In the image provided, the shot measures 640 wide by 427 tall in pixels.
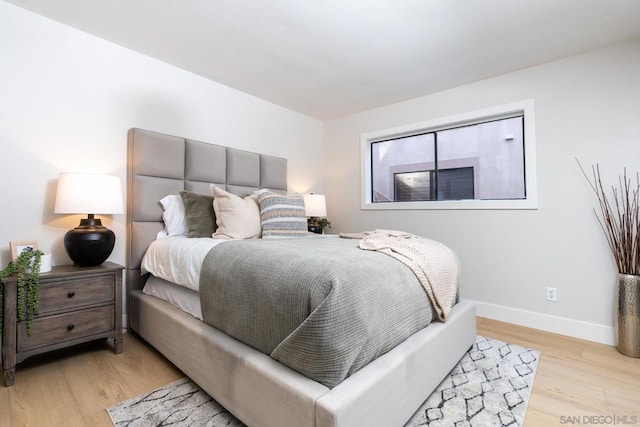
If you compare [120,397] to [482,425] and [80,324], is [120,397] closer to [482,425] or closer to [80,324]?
[80,324]

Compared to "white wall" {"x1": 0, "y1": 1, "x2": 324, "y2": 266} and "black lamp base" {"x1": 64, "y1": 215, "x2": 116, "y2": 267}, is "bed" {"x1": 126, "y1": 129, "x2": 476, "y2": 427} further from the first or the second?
"black lamp base" {"x1": 64, "y1": 215, "x2": 116, "y2": 267}

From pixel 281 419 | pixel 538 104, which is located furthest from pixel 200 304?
pixel 538 104

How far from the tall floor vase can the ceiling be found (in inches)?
70.5

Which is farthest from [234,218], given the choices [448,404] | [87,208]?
[448,404]

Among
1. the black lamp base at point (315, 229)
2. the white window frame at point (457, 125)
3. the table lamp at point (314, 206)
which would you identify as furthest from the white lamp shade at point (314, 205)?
the white window frame at point (457, 125)

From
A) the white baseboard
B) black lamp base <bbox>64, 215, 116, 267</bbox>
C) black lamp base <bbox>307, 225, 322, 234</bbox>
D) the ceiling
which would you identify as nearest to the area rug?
the white baseboard

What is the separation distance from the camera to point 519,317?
2.77 m

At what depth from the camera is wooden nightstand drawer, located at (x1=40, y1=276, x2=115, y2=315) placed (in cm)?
183

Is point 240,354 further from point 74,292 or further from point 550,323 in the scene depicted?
point 550,323

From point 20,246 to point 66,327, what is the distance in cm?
58

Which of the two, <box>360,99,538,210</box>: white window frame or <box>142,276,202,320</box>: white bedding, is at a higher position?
<box>360,99,538,210</box>: white window frame

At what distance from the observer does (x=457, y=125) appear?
325 cm

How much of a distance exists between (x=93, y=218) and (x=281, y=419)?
1.94 meters

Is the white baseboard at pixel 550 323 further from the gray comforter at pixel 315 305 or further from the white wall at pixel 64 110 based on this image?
the white wall at pixel 64 110
